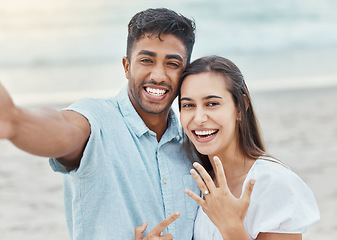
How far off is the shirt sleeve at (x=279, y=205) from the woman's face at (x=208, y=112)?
0.83 ft

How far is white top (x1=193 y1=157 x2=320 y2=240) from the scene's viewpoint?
79.5 inches

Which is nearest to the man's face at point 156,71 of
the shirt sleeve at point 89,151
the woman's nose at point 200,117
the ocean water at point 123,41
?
the woman's nose at point 200,117

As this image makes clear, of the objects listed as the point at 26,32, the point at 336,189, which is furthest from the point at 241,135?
the point at 26,32

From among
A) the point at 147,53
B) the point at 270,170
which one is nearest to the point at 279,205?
the point at 270,170

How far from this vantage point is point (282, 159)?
5.76 m

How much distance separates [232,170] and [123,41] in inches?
436

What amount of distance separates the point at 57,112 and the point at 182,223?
34.5 inches

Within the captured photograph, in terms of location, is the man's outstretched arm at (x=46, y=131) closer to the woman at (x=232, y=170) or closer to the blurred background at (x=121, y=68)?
the woman at (x=232, y=170)

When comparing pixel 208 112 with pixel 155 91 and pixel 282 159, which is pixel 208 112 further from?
pixel 282 159

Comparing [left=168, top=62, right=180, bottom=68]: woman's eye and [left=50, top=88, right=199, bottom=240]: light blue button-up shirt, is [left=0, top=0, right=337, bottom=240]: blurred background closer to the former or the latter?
[left=50, top=88, right=199, bottom=240]: light blue button-up shirt

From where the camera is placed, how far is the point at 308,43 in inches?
525

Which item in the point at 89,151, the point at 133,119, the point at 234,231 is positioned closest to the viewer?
the point at 89,151

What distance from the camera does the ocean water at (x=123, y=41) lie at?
413 inches

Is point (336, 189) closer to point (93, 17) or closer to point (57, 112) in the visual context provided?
point (57, 112)
